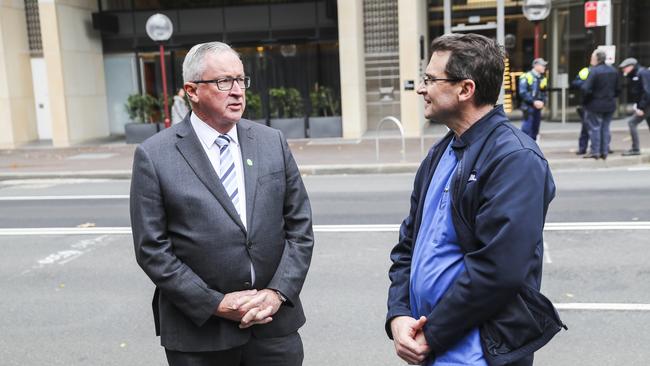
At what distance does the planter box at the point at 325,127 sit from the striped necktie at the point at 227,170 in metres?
17.3

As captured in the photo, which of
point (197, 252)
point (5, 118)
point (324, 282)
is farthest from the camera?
point (5, 118)

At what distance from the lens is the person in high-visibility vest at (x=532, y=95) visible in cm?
1345

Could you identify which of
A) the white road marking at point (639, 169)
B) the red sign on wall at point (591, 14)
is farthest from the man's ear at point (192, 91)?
the red sign on wall at point (591, 14)

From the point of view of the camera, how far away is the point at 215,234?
279 cm

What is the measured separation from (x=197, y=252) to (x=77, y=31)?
20.9 meters

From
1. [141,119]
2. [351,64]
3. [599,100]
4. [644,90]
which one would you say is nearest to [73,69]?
[141,119]

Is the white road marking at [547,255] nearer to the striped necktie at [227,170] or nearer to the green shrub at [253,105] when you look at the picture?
the striped necktie at [227,170]

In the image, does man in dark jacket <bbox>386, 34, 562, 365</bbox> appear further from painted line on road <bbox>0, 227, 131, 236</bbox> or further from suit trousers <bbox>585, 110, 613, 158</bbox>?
suit trousers <bbox>585, 110, 613, 158</bbox>

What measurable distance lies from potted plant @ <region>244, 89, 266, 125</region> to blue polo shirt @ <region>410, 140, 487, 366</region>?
18.0m

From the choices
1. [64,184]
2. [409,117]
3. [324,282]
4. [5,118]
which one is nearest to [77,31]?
[5,118]

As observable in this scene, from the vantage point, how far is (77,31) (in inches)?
845

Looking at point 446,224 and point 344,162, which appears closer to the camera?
point 446,224

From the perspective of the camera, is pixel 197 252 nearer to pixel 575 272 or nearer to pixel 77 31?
pixel 575 272

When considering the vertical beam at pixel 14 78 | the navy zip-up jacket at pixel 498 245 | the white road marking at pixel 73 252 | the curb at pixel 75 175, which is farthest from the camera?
the vertical beam at pixel 14 78
